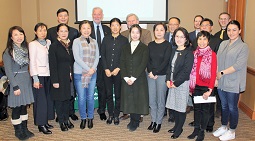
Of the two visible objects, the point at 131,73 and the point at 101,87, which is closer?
the point at 131,73

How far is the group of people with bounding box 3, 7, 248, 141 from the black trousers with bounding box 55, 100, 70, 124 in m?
0.01

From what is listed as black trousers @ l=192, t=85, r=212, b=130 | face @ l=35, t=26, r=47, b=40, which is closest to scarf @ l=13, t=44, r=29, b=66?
face @ l=35, t=26, r=47, b=40

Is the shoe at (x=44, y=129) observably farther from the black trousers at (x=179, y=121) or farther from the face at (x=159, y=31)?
the face at (x=159, y=31)

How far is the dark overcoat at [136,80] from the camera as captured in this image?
11.2 feet

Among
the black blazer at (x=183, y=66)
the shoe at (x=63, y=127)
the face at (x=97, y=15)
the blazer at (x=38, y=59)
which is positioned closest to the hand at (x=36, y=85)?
the blazer at (x=38, y=59)

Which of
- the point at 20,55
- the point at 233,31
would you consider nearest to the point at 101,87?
the point at 20,55

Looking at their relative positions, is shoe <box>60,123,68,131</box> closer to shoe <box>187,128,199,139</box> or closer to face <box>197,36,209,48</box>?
shoe <box>187,128,199,139</box>

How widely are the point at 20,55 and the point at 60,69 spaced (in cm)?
51

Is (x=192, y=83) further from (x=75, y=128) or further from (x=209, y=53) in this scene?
(x=75, y=128)

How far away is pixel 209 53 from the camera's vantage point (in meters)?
3.07

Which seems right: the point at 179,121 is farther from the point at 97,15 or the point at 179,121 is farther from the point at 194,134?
the point at 97,15

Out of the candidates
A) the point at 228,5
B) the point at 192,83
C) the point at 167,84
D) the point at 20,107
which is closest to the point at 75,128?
the point at 20,107

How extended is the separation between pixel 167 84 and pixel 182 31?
66cm

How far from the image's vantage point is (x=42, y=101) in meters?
3.42
